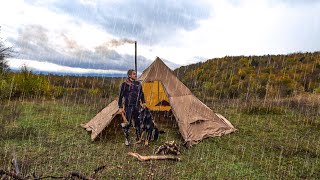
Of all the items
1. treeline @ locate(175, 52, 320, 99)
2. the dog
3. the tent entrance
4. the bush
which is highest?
treeline @ locate(175, 52, 320, 99)

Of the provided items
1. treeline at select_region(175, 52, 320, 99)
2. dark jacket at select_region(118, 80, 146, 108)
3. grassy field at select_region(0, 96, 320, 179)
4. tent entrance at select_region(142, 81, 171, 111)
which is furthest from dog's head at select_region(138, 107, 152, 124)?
treeline at select_region(175, 52, 320, 99)

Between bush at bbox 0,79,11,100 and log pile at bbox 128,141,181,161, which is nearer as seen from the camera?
log pile at bbox 128,141,181,161

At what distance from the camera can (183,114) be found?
30.2ft

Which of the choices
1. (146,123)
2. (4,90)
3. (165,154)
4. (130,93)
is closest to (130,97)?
(130,93)

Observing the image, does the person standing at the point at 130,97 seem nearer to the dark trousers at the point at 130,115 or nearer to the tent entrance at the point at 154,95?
the dark trousers at the point at 130,115

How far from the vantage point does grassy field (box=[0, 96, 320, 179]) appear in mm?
6438

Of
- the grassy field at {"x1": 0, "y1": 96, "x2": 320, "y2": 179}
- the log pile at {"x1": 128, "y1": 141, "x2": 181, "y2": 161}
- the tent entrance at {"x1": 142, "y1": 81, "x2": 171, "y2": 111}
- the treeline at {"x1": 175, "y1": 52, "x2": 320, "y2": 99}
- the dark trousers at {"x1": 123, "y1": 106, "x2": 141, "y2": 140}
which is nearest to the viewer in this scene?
the grassy field at {"x1": 0, "y1": 96, "x2": 320, "y2": 179}

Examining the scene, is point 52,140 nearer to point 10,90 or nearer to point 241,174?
point 241,174

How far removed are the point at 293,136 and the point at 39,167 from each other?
23.9 feet

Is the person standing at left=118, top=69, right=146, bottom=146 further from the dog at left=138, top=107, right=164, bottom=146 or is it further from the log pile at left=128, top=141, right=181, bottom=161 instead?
the log pile at left=128, top=141, right=181, bottom=161

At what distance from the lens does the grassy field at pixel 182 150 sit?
6438 mm

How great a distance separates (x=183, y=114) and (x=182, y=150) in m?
1.45

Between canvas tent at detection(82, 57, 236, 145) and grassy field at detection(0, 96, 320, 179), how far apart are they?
310mm

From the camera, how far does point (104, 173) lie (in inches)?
250
